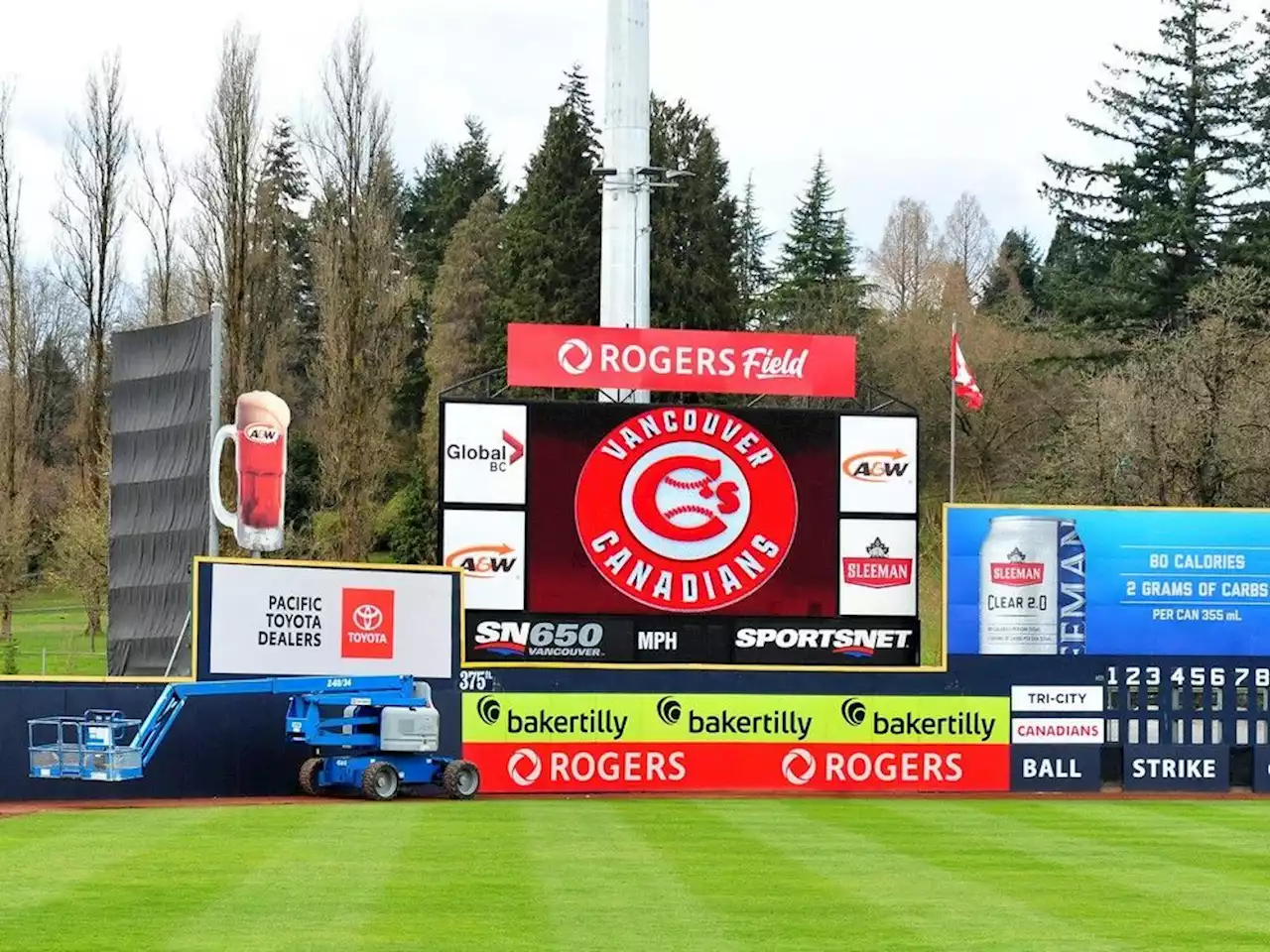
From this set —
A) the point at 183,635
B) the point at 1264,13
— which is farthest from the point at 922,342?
the point at 183,635

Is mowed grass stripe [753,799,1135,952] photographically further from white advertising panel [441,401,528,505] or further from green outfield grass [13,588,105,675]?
green outfield grass [13,588,105,675]

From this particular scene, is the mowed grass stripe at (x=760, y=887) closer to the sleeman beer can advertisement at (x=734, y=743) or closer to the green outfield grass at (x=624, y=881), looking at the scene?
the green outfield grass at (x=624, y=881)

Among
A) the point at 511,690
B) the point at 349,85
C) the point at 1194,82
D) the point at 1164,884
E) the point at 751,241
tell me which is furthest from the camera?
the point at 751,241

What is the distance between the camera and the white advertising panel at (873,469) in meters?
27.2

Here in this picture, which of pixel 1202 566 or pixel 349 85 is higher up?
pixel 349 85

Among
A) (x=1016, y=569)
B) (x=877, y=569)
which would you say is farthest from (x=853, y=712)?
(x=1016, y=569)

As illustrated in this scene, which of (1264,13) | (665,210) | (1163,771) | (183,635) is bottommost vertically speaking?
(1163,771)

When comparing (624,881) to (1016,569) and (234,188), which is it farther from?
(234,188)

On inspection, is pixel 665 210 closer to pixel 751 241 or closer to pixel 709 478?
pixel 751 241

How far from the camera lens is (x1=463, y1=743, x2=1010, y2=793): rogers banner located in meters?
26.9

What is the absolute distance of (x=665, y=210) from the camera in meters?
65.1

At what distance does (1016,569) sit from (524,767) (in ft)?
23.6

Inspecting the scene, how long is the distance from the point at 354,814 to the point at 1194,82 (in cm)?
4755

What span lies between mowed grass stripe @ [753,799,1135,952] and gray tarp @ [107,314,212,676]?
9689 mm
